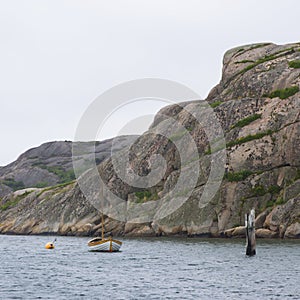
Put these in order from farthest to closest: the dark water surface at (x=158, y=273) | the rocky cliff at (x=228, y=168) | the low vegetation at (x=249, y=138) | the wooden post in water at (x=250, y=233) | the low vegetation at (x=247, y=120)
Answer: the low vegetation at (x=247, y=120) < the low vegetation at (x=249, y=138) < the rocky cliff at (x=228, y=168) < the wooden post in water at (x=250, y=233) < the dark water surface at (x=158, y=273)

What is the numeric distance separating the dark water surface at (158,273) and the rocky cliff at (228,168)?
48.0 feet

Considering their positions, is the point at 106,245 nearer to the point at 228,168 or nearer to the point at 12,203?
the point at 228,168

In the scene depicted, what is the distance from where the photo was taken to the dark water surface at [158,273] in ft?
183

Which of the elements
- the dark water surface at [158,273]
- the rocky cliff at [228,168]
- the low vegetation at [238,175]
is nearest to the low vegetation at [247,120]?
the rocky cliff at [228,168]

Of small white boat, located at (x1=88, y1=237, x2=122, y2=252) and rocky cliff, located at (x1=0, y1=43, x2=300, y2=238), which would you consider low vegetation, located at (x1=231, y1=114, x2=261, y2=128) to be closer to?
rocky cliff, located at (x1=0, y1=43, x2=300, y2=238)

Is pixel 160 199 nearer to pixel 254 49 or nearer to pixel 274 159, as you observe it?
pixel 274 159

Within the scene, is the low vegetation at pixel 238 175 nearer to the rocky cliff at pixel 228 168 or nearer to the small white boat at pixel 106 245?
the rocky cliff at pixel 228 168

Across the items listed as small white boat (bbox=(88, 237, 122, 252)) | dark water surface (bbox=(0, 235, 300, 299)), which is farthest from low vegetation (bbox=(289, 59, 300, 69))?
small white boat (bbox=(88, 237, 122, 252))

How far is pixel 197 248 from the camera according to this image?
10194 centimetres

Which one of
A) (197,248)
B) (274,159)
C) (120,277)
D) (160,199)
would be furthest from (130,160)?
(120,277)

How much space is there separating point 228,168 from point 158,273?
63052 mm

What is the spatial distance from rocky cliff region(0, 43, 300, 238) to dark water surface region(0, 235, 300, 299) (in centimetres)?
1463

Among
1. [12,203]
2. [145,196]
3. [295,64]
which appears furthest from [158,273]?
[12,203]

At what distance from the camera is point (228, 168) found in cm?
13075
